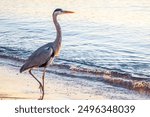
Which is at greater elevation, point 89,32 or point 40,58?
point 89,32

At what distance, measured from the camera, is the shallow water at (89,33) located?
20.4 ft

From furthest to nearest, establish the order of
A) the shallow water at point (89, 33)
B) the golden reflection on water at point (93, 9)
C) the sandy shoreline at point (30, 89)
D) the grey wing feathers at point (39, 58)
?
the golden reflection on water at point (93, 9)
the shallow water at point (89, 33)
the sandy shoreline at point (30, 89)
the grey wing feathers at point (39, 58)

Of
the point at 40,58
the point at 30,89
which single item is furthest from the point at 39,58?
the point at 30,89

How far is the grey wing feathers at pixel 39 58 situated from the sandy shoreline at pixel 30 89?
0.28 metres

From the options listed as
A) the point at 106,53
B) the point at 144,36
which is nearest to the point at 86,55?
the point at 106,53

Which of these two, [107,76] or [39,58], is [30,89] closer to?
[39,58]

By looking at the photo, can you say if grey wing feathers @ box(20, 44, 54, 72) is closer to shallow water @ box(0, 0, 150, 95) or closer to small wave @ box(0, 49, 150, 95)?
small wave @ box(0, 49, 150, 95)

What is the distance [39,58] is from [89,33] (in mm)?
2831

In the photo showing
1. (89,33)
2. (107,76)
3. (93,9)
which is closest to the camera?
(107,76)

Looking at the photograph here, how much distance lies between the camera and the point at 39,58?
4910 millimetres

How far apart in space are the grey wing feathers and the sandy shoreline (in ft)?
0.92

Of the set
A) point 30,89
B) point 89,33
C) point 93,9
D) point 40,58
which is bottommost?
point 30,89

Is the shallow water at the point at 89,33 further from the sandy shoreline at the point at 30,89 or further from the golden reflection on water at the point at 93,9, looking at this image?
the sandy shoreline at the point at 30,89

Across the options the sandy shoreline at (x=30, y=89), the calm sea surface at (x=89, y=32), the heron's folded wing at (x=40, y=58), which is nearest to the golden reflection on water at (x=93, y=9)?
the calm sea surface at (x=89, y=32)
